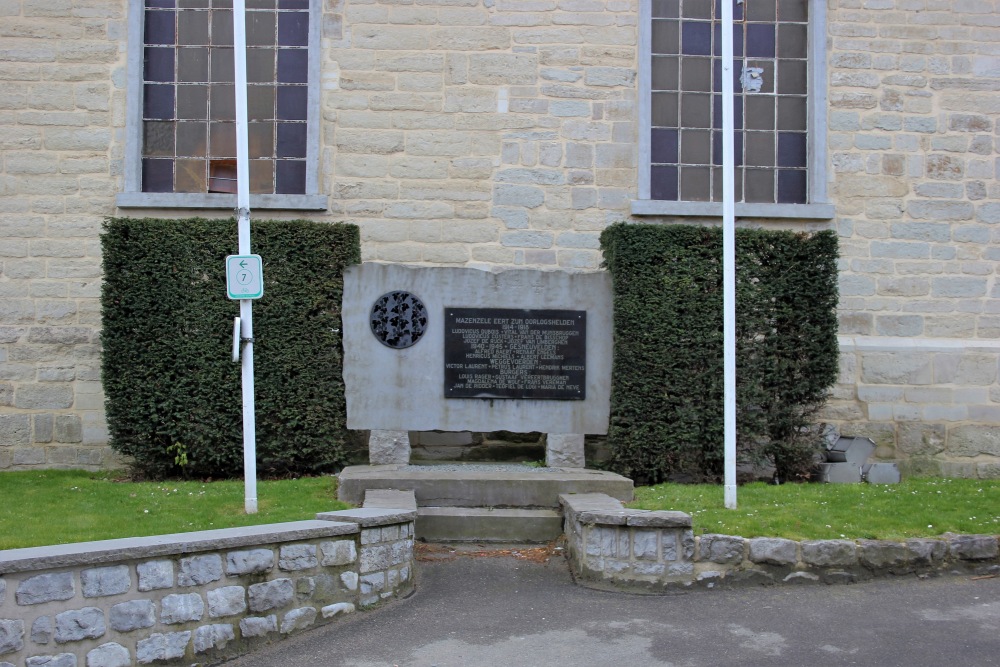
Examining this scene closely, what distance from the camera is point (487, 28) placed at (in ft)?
32.8

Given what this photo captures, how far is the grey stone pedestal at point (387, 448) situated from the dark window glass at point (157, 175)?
3835 millimetres

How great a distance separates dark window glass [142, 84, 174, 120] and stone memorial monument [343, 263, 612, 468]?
3246 mm

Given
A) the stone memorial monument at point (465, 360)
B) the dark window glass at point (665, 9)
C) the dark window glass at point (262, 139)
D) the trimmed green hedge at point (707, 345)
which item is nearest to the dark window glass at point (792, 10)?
the dark window glass at point (665, 9)

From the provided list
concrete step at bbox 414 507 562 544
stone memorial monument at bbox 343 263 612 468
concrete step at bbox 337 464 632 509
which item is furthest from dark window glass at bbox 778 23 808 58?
concrete step at bbox 414 507 562 544

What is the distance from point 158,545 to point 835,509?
4.87 m

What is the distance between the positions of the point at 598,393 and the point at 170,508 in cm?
382

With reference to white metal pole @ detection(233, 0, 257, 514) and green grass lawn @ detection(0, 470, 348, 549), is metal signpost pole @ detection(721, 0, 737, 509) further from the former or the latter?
white metal pole @ detection(233, 0, 257, 514)

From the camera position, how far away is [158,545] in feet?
15.6

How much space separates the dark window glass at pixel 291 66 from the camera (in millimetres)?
10023

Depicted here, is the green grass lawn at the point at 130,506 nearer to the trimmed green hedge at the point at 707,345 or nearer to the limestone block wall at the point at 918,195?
the trimmed green hedge at the point at 707,345

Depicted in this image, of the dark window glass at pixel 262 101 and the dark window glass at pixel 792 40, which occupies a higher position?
the dark window glass at pixel 792 40

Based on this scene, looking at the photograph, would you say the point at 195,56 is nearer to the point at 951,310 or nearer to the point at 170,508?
the point at 170,508

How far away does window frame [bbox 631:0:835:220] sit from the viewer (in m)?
9.99

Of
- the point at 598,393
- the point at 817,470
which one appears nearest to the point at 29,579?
the point at 598,393
